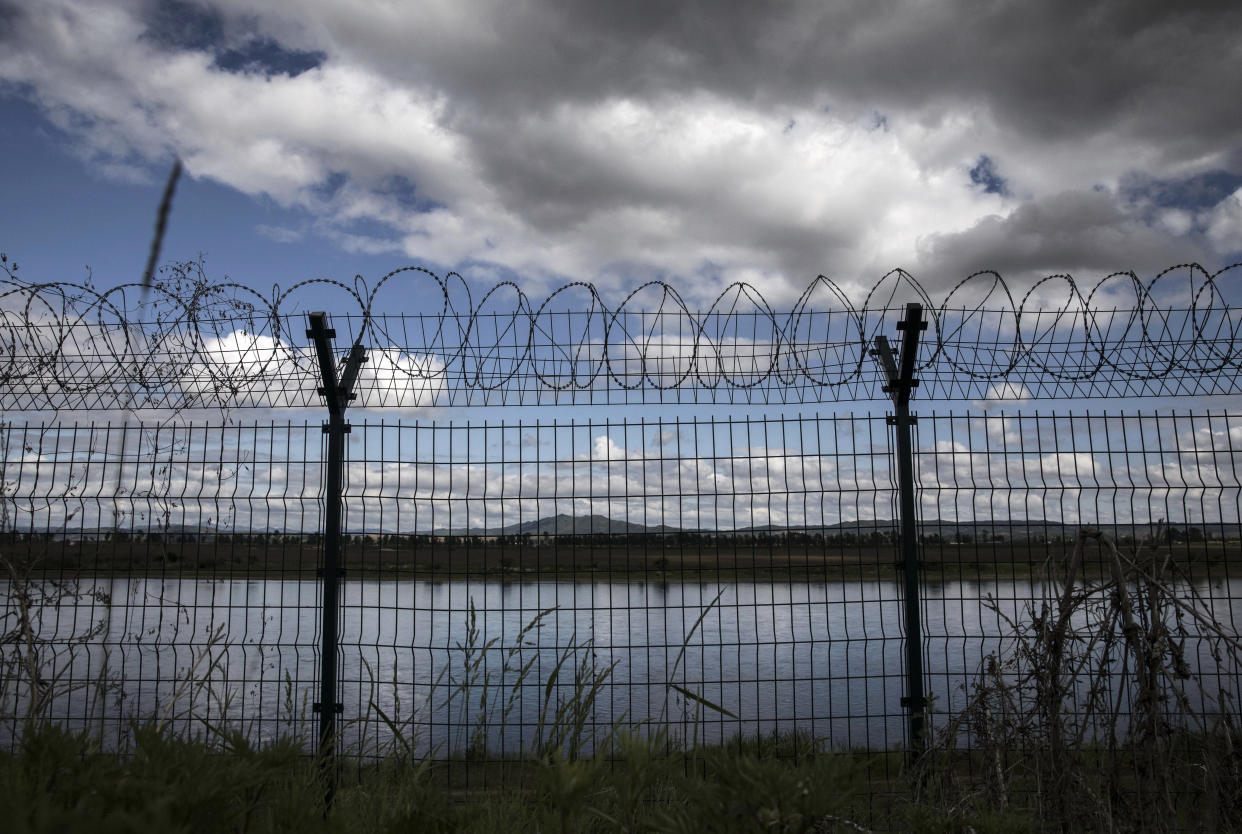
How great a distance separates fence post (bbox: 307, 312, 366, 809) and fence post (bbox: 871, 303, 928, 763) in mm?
3348

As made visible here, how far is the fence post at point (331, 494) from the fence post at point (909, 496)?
11.0ft

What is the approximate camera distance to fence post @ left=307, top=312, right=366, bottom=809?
4.82 metres

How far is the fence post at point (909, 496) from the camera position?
15.7 ft

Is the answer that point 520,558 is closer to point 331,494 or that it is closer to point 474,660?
point 474,660

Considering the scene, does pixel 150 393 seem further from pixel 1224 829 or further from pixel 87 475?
pixel 1224 829

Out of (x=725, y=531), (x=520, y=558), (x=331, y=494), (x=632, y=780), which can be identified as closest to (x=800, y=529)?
(x=725, y=531)

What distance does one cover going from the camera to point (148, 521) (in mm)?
5059

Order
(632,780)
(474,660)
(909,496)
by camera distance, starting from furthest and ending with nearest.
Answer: (909,496), (474,660), (632,780)

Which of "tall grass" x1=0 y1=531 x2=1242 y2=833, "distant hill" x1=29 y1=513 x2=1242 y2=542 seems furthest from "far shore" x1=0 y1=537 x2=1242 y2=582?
"tall grass" x1=0 y1=531 x2=1242 y2=833

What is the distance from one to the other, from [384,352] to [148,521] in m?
1.78

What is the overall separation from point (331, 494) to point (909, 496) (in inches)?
140

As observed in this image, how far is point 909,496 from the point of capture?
196 inches

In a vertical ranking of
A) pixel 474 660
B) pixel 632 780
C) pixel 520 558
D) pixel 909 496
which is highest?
pixel 909 496

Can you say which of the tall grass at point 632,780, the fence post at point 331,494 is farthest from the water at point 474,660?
the tall grass at point 632,780
